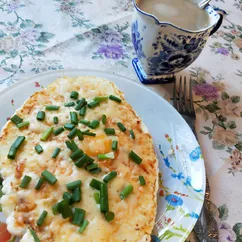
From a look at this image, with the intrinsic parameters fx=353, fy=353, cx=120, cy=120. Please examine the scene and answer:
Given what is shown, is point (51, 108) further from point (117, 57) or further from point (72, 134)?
point (117, 57)

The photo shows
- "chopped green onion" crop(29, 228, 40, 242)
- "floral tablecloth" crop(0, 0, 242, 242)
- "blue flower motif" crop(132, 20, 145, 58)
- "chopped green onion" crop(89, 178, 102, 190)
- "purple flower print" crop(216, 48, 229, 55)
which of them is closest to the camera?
"chopped green onion" crop(29, 228, 40, 242)

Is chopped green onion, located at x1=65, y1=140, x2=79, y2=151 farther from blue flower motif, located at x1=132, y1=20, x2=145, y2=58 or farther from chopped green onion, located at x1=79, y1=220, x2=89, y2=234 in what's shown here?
blue flower motif, located at x1=132, y1=20, x2=145, y2=58

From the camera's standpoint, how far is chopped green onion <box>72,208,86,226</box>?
1.03 meters

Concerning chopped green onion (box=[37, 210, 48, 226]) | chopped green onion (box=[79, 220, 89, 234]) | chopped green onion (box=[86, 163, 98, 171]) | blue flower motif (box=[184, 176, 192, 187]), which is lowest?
blue flower motif (box=[184, 176, 192, 187])

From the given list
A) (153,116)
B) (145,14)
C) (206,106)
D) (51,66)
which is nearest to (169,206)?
(153,116)

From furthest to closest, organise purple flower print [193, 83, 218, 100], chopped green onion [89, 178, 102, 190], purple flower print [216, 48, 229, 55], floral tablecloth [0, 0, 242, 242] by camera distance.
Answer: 1. purple flower print [216, 48, 229, 55]
2. purple flower print [193, 83, 218, 100]
3. floral tablecloth [0, 0, 242, 242]
4. chopped green onion [89, 178, 102, 190]

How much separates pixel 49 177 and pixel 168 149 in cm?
55

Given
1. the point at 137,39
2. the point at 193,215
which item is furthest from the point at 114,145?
the point at 137,39

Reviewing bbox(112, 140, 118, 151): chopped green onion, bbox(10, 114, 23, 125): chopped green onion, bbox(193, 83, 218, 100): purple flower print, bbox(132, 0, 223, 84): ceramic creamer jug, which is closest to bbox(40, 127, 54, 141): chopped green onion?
bbox(10, 114, 23, 125): chopped green onion

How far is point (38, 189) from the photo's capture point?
1091 mm

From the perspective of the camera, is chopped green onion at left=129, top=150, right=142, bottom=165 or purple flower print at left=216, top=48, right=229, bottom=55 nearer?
chopped green onion at left=129, top=150, right=142, bottom=165

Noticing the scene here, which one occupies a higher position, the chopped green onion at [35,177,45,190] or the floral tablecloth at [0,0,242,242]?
the chopped green onion at [35,177,45,190]

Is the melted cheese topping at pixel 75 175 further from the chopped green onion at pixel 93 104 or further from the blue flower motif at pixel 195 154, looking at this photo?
the blue flower motif at pixel 195 154

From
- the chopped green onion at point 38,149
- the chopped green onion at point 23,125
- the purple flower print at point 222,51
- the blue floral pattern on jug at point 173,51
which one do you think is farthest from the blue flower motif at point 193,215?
the purple flower print at point 222,51
